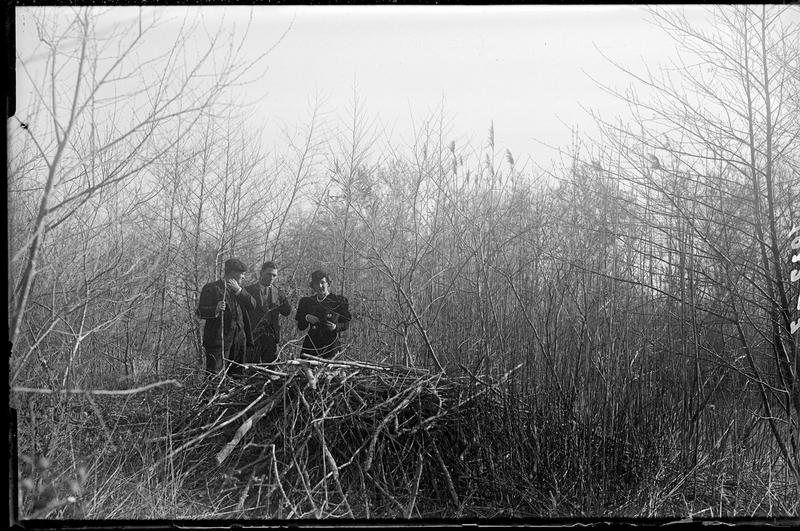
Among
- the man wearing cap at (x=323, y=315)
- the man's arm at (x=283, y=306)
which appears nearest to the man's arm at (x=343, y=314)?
the man wearing cap at (x=323, y=315)

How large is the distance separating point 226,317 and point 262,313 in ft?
1.01

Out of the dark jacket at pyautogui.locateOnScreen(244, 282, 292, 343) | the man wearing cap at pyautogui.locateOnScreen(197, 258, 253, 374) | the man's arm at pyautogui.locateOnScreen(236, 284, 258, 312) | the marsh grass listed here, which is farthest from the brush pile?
the man's arm at pyautogui.locateOnScreen(236, 284, 258, 312)

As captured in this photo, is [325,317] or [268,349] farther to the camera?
[268,349]

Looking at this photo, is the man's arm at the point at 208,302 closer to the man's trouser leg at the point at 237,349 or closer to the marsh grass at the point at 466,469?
the man's trouser leg at the point at 237,349

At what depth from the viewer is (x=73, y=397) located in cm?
470

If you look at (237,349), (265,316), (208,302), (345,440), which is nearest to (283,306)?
(265,316)

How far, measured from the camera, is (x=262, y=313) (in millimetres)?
5520

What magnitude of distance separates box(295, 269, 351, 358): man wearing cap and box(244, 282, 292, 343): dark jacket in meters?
0.22

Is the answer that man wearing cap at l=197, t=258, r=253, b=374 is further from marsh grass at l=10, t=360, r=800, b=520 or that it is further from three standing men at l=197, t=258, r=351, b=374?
marsh grass at l=10, t=360, r=800, b=520

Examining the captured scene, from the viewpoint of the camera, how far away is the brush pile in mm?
4383

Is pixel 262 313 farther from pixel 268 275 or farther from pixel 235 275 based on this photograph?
pixel 235 275

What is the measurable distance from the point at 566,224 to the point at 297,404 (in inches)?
94.4

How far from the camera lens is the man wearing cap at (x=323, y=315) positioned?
17.8ft

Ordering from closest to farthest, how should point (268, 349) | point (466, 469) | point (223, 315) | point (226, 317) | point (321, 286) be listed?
point (466, 469)
point (223, 315)
point (226, 317)
point (321, 286)
point (268, 349)
